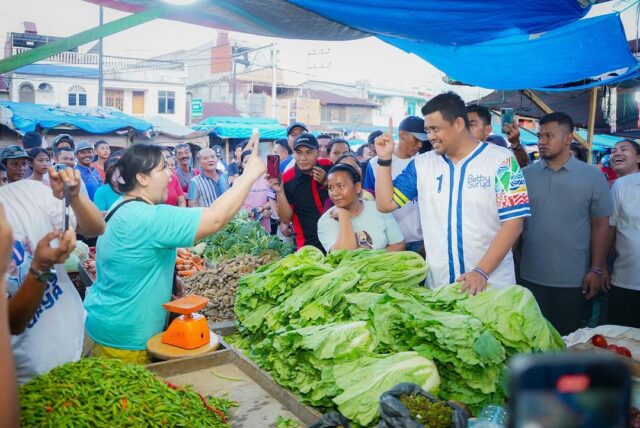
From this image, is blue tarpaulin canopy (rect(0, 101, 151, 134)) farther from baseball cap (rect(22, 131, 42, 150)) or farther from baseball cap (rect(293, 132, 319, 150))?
baseball cap (rect(293, 132, 319, 150))

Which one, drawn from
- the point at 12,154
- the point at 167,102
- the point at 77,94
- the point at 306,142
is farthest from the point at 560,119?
the point at 167,102

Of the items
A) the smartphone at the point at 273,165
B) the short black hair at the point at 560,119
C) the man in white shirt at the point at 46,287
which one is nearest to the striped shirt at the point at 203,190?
the smartphone at the point at 273,165

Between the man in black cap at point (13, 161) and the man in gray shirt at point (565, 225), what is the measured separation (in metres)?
5.98

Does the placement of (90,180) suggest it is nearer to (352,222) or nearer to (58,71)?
(352,222)

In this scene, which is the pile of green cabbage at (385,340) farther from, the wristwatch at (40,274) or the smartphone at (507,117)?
the smartphone at (507,117)

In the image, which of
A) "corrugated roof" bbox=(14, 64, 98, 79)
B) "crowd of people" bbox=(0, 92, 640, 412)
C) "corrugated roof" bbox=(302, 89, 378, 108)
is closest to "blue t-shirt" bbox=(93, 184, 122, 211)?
"crowd of people" bbox=(0, 92, 640, 412)

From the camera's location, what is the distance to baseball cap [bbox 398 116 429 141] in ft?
15.7

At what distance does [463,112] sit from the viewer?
3.30 meters

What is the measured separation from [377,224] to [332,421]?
7.48ft

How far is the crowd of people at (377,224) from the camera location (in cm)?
218

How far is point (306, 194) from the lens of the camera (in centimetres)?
524

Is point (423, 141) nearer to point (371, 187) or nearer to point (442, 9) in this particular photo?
point (371, 187)

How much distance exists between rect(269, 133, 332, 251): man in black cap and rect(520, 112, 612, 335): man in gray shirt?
205cm

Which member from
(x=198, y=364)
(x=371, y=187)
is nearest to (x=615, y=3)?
(x=371, y=187)
